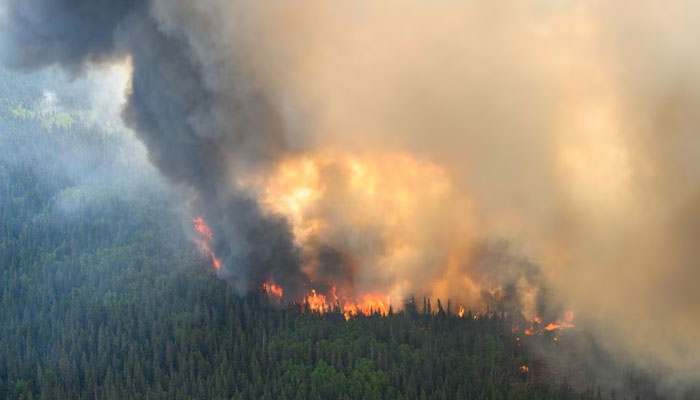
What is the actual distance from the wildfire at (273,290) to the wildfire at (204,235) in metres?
16.5

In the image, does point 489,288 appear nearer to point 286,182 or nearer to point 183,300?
point 286,182

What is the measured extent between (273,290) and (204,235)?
1153 inches

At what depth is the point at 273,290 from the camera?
147 meters

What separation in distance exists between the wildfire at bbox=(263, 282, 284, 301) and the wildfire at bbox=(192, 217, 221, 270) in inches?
649

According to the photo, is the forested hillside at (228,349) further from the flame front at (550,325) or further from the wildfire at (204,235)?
the flame front at (550,325)

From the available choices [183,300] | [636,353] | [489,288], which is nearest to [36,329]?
[183,300]

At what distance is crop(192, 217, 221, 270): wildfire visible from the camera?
164988mm

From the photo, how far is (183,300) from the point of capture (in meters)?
150

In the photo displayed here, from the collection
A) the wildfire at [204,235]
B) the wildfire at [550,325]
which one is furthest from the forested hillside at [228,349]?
the wildfire at [550,325]

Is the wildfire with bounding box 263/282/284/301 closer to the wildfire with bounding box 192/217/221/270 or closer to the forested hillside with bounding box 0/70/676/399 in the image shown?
the forested hillside with bounding box 0/70/676/399

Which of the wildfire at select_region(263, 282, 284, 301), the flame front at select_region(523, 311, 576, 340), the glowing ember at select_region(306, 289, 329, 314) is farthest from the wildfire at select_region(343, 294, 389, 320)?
the flame front at select_region(523, 311, 576, 340)

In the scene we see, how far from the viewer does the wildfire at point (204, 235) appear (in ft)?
541

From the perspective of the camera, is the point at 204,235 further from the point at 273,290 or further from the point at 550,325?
the point at 550,325

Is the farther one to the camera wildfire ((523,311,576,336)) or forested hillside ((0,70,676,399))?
wildfire ((523,311,576,336))
